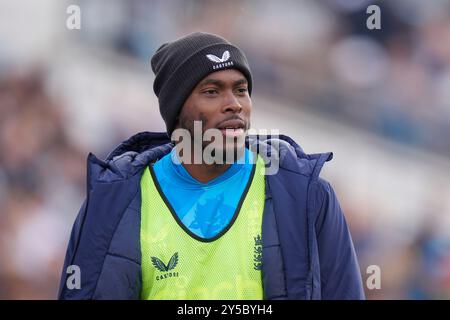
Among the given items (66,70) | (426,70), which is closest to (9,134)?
(66,70)

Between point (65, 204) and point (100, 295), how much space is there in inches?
101

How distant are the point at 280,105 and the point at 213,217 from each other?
2.80 m

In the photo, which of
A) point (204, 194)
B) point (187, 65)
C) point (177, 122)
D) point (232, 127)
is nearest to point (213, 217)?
point (204, 194)

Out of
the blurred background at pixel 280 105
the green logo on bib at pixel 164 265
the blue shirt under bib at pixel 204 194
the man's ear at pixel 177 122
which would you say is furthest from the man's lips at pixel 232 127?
the blurred background at pixel 280 105

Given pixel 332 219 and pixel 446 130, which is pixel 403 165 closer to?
pixel 446 130

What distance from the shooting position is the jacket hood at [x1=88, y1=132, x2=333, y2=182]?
2.36 metres

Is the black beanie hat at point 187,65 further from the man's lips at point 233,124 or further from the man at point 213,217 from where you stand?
the man's lips at point 233,124

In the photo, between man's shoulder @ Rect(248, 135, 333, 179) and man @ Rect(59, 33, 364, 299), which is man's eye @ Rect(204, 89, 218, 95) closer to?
man @ Rect(59, 33, 364, 299)

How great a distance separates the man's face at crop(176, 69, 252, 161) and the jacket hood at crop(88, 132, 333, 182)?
0.34 ft

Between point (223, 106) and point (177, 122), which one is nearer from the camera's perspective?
point (223, 106)

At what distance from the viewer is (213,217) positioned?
92.4 inches

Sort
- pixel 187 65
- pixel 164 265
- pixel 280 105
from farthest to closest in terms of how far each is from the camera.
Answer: pixel 280 105
pixel 187 65
pixel 164 265

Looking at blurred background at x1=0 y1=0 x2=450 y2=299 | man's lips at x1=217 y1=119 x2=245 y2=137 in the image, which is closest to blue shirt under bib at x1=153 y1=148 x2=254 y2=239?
man's lips at x1=217 y1=119 x2=245 y2=137

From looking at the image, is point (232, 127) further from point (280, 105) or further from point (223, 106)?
point (280, 105)
